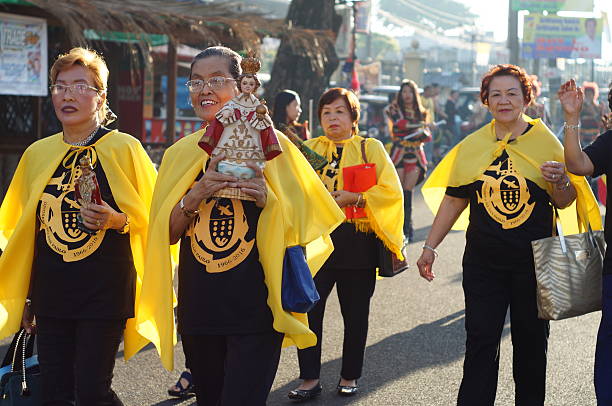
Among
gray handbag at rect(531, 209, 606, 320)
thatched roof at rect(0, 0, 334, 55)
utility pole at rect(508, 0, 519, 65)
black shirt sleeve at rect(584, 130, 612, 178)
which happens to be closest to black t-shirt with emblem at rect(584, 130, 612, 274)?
black shirt sleeve at rect(584, 130, 612, 178)

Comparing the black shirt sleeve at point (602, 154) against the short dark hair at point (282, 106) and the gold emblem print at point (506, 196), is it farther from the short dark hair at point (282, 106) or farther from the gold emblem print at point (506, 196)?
the short dark hair at point (282, 106)

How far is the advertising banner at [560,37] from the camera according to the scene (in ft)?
159

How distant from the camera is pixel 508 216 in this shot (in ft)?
16.9

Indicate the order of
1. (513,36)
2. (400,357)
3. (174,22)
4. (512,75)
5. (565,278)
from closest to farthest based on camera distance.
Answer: (565,278)
(512,75)
(400,357)
(174,22)
(513,36)

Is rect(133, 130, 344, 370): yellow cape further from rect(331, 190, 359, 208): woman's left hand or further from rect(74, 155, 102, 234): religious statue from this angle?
rect(331, 190, 359, 208): woman's left hand

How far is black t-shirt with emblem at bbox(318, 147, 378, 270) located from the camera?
6.38m

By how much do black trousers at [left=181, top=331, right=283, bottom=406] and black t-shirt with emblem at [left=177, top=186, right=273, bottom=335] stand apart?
55 mm

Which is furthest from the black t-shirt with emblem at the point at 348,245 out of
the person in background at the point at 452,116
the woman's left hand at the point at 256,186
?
the person in background at the point at 452,116

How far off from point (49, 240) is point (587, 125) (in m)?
15.0

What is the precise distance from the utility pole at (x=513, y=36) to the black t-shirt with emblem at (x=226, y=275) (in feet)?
107

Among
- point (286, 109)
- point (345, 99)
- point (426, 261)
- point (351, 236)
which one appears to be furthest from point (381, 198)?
point (286, 109)

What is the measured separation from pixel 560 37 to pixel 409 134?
127ft

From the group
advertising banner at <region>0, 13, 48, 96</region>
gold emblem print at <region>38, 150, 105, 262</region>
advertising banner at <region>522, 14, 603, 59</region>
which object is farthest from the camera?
advertising banner at <region>522, 14, 603, 59</region>

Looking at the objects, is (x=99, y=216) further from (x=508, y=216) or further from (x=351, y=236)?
(x=351, y=236)
